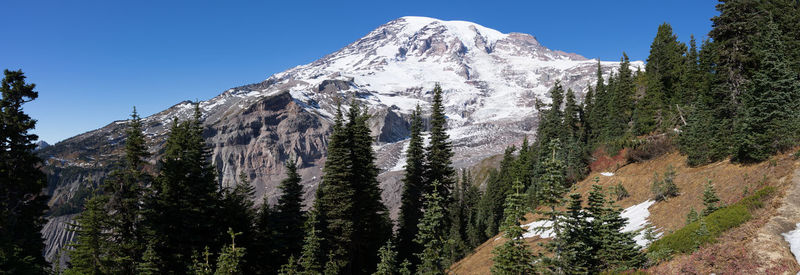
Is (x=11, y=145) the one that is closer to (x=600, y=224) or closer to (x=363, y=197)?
(x=363, y=197)

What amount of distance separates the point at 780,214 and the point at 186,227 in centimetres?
3125

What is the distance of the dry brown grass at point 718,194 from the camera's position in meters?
11.8

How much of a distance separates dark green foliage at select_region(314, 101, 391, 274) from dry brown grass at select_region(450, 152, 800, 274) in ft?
33.4

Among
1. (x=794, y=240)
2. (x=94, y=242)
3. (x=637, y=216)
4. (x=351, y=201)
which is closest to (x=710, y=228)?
(x=794, y=240)

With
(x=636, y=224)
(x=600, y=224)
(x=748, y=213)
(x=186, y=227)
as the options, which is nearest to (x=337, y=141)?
(x=186, y=227)

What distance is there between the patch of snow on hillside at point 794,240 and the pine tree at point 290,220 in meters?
27.3

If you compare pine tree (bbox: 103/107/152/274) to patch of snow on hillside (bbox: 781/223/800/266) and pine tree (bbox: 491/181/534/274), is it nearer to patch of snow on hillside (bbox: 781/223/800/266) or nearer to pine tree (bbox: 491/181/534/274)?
pine tree (bbox: 491/181/534/274)

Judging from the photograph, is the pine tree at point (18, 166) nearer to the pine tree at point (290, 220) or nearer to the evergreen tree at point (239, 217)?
the evergreen tree at point (239, 217)

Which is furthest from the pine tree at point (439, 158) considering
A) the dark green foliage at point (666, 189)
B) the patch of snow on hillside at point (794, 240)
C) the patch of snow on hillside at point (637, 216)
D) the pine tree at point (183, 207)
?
the patch of snow on hillside at point (794, 240)

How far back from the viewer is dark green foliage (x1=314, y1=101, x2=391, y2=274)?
92.8 ft

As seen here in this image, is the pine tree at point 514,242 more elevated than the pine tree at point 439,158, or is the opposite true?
the pine tree at point 439,158

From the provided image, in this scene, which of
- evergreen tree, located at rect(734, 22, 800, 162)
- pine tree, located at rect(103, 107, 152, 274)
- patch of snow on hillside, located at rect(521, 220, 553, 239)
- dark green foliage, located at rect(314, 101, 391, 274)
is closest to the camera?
patch of snow on hillside, located at rect(521, 220, 553, 239)

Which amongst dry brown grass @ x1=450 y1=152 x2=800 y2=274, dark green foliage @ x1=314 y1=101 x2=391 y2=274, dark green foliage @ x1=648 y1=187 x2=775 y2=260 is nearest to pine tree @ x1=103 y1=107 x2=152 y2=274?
dark green foliage @ x1=314 y1=101 x2=391 y2=274

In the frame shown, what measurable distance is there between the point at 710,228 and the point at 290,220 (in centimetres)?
2718
